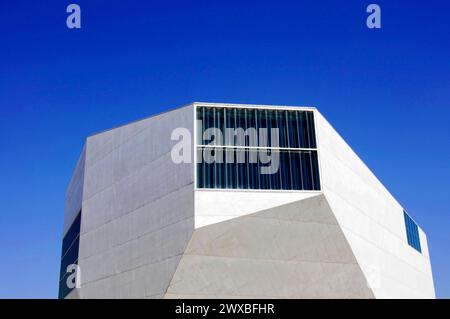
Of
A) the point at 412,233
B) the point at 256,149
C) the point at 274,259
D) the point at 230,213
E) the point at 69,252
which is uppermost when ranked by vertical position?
the point at 412,233

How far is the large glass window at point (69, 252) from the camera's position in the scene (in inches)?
1591

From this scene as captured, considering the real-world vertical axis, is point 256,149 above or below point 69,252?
above

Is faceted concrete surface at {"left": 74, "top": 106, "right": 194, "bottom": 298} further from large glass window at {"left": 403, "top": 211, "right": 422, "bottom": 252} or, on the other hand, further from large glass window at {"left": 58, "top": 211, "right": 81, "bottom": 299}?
large glass window at {"left": 403, "top": 211, "right": 422, "bottom": 252}

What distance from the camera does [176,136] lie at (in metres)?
31.7

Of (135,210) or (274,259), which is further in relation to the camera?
(135,210)

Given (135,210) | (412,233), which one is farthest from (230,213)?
(412,233)

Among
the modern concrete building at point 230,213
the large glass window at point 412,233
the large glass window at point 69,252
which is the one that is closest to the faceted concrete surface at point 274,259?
the modern concrete building at point 230,213

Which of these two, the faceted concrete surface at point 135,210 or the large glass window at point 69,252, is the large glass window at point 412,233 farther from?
the large glass window at point 69,252

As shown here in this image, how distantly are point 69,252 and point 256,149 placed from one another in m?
21.1

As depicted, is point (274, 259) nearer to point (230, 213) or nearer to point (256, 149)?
point (230, 213)

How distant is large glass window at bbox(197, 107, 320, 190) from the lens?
30.7 m

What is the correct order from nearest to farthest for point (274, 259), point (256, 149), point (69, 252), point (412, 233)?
point (274, 259) → point (256, 149) → point (69, 252) → point (412, 233)

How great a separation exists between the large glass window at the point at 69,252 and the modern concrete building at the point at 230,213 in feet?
15.5

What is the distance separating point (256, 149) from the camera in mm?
31469
